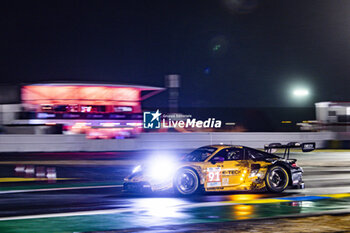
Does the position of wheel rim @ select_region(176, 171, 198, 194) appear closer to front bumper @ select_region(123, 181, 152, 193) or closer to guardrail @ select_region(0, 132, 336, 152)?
front bumper @ select_region(123, 181, 152, 193)

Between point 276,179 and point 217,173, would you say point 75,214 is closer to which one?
point 217,173

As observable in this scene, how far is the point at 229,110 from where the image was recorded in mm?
59094

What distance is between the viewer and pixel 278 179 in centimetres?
1076

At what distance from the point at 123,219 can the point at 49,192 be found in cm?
422

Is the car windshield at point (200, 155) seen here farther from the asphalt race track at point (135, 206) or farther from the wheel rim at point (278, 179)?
the wheel rim at point (278, 179)

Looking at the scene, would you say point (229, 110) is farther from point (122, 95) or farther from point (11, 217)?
point (11, 217)

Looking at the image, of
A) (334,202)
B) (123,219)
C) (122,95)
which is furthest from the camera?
(122,95)

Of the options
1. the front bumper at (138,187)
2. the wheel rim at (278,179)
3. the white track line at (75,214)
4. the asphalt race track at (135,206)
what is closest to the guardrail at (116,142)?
the asphalt race track at (135,206)

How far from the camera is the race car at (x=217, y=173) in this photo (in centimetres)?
995

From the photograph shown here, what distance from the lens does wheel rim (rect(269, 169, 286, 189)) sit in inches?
419

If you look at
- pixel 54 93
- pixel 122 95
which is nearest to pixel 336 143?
pixel 122 95

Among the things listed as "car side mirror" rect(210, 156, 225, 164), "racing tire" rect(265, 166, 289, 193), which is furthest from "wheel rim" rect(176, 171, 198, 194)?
"racing tire" rect(265, 166, 289, 193)

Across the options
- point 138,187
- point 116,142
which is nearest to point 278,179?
point 138,187

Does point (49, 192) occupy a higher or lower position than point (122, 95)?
lower
